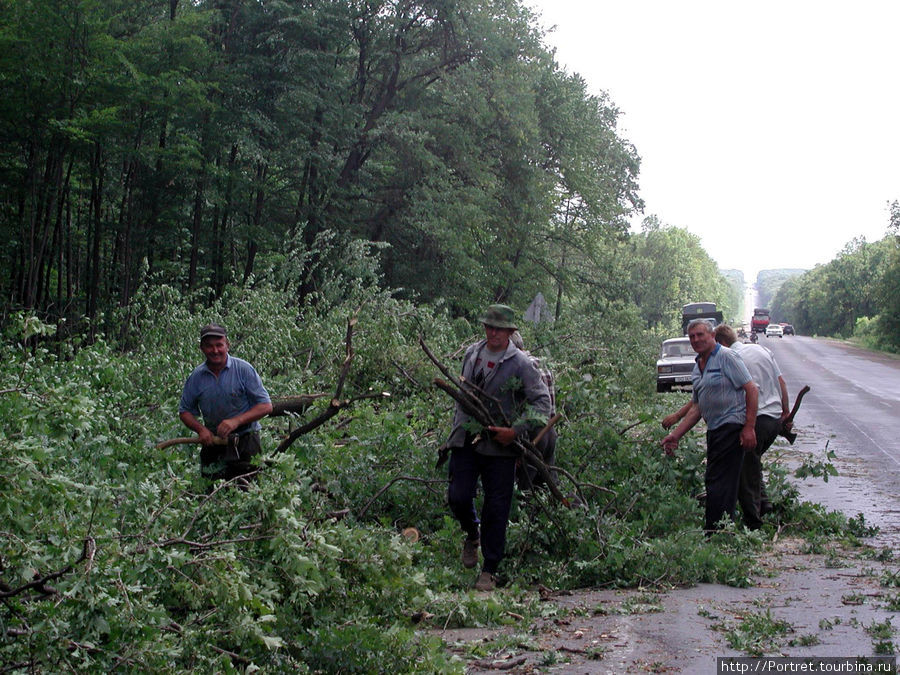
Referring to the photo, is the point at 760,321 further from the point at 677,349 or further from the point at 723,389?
the point at 723,389

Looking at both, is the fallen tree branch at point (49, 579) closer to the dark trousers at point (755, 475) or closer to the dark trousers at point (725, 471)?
the dark trousers at point (725, 471)

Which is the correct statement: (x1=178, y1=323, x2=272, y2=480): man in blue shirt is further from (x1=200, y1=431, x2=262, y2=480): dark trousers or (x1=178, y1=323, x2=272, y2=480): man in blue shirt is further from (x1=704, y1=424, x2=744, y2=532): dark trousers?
(x1=704, y1=424, x2=744, y2=532): dark trousers

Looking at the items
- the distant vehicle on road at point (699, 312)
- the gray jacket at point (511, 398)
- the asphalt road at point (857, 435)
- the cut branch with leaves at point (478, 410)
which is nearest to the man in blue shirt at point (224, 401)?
the cut branch with leaves at point (478, 410)

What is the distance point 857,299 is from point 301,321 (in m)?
114

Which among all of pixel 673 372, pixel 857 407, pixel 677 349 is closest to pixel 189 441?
pixel 857 407

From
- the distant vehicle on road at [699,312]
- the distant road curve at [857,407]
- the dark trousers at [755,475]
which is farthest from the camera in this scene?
the distant vehicle on road at [699,312]

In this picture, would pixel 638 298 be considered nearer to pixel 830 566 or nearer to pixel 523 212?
pixel 523 212

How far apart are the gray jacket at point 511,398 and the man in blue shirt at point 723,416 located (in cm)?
162

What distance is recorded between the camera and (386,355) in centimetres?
1179

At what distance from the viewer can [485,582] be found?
20.6 feet

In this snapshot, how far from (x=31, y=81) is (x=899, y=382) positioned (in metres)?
28.4

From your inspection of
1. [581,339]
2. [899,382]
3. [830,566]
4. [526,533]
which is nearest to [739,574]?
[830,566]

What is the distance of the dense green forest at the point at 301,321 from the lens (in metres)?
4.15

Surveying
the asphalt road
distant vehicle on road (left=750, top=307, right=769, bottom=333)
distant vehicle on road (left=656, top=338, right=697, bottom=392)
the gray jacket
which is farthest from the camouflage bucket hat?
distant vehicle on road (left=750, top=307, right=769, bottom=333)
